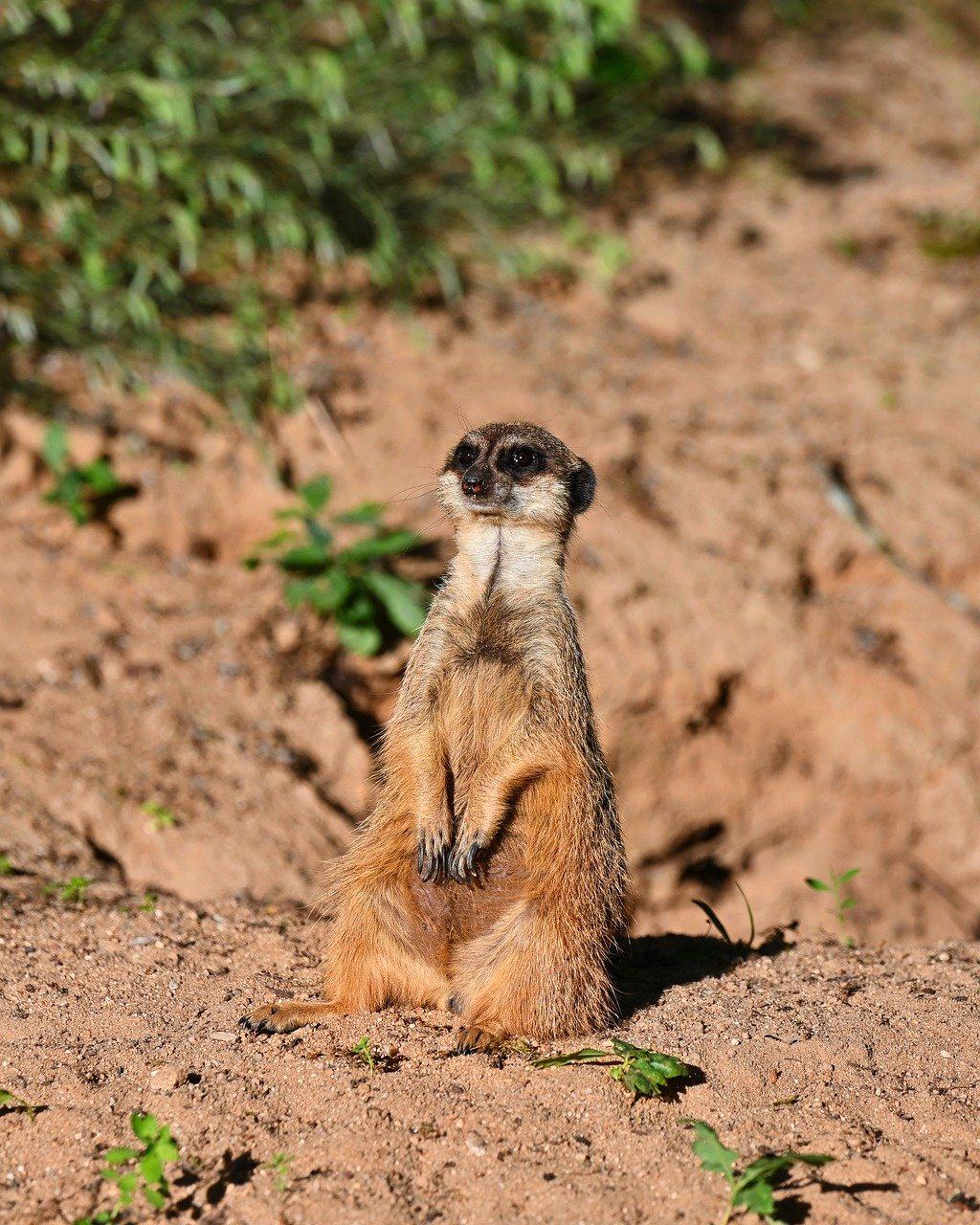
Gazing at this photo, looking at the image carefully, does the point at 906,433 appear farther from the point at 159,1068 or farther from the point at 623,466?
the point at 159,1068

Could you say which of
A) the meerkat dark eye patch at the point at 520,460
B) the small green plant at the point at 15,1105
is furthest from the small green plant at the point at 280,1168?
the meerkat dark eye patch at the point at 520,460

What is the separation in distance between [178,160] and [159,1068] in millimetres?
3803

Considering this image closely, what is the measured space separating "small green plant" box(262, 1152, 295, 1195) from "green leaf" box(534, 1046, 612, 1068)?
21.6 inches

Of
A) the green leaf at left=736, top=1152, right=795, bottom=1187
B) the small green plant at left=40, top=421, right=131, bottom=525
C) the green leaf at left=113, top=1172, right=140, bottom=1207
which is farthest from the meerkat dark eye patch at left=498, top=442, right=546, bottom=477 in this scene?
the small green plant at left=40, top=421, right=131, bottom=525

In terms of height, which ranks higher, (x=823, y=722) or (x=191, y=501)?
(x=191, y=501)

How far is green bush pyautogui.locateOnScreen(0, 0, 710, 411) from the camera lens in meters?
5.16

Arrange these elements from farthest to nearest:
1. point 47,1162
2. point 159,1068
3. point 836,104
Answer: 1. point 836,104
2. point 159,1068
3. point 47,1162

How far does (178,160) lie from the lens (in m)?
5.16

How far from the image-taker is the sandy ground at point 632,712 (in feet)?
7.75

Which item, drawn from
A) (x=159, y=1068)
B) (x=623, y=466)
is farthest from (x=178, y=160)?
(x=159, y=1068)

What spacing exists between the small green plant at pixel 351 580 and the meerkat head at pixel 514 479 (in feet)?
4.69

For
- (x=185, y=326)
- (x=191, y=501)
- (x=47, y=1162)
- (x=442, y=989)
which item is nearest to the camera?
(x=47, y=1162)

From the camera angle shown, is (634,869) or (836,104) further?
(836,104)

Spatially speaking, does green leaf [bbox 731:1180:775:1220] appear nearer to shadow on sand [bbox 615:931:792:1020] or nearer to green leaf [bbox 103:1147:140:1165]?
shadow on sand [bbox 615:931:792:1020]
